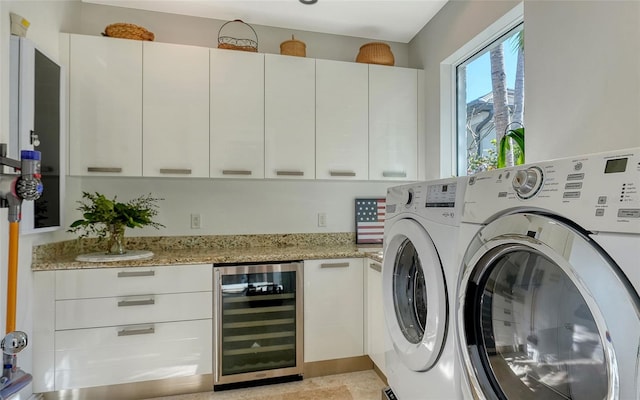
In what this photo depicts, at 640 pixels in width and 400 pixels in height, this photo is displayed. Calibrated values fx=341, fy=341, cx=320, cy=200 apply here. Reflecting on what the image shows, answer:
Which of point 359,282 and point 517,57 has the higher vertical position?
point 517,57

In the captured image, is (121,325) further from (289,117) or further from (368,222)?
(368,222)

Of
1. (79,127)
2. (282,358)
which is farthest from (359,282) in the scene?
(79,127)

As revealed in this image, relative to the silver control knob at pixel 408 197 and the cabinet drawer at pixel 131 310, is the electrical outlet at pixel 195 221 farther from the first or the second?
the silver control knob at pixel 408 197

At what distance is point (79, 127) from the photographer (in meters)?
2.14

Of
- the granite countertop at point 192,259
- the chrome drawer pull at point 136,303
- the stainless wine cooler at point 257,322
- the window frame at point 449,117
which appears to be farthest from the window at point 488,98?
the chrome drawer pull at point 136,303

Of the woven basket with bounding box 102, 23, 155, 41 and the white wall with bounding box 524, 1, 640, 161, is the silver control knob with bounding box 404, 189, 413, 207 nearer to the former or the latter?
the white wall with bounding box 524, 1, 640, 161

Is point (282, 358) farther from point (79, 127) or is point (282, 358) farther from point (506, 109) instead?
point (506, 109)

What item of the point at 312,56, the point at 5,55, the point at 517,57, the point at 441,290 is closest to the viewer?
the point at 441,290

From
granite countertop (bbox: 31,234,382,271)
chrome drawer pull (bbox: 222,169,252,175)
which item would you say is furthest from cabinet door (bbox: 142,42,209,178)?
granite countertop (bbox: 31,234,382,271)

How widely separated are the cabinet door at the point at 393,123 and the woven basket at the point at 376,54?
0.07 meters

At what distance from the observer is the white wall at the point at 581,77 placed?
1.30m

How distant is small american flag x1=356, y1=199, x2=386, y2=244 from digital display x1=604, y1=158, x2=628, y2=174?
2.19 meters

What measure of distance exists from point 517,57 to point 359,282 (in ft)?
5.50

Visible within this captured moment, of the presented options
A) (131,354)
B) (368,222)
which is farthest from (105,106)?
(368,222)
